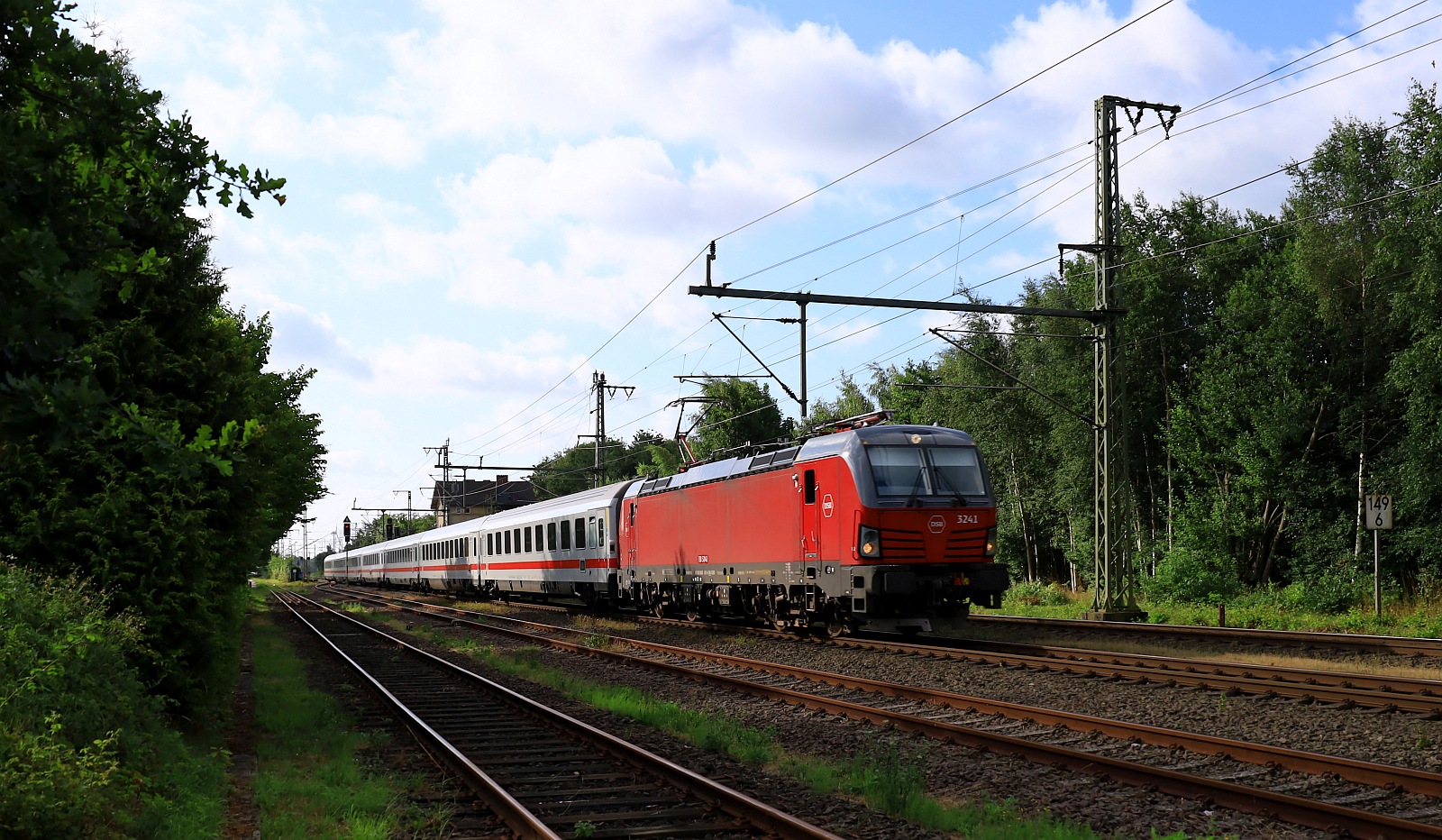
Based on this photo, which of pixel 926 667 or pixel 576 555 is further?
pixel 576 555

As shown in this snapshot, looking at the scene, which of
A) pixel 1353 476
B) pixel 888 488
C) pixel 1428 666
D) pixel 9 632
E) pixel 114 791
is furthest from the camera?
pixel 1353 476

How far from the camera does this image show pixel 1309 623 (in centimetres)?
2080

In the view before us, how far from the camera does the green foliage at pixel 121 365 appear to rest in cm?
355

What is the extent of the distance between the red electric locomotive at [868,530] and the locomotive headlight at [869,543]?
14 mm

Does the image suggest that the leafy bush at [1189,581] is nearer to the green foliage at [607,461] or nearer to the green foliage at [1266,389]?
the green foliage at [1266,389]

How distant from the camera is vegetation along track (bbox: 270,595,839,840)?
724 centimetres

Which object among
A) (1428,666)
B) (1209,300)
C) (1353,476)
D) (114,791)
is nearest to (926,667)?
(1428,666)

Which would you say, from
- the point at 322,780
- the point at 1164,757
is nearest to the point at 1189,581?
the point at 1164,757

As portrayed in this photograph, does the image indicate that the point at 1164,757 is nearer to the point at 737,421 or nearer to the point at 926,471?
the point at 926,471

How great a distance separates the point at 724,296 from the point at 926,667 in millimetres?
7568

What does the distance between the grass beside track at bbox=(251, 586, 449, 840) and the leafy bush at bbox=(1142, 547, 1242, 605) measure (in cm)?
Result: 1940

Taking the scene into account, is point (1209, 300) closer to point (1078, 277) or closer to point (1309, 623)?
point (1078, 277)

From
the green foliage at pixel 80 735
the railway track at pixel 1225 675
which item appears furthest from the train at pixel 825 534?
the green foliage at pixel 80 735

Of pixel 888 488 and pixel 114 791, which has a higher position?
Answer: pixel 888 488
